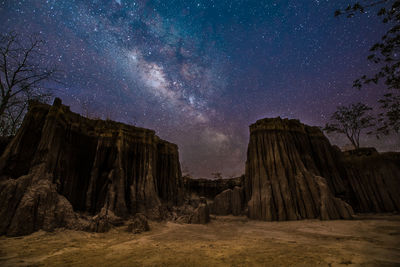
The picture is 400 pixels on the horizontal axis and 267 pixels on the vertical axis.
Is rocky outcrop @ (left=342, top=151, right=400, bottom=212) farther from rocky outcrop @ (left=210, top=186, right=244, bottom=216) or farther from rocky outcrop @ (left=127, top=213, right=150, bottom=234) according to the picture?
rocky outcrop @ (left=127, top=213, right=150, bottom=234)

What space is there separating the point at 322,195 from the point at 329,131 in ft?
62.8

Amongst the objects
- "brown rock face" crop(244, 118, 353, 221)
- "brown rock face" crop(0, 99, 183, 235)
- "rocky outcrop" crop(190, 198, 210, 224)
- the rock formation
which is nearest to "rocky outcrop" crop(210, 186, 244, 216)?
the rock formation

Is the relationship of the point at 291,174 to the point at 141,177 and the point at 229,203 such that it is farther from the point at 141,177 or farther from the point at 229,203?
the point at 141,177

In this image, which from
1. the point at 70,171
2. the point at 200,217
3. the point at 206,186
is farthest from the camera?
the point at 206,186

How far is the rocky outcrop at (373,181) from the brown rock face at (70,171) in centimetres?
1918

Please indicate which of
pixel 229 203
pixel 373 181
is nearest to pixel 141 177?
pixel 229 203

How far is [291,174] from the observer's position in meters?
14.8

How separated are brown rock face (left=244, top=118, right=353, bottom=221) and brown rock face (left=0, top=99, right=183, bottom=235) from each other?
9.11m

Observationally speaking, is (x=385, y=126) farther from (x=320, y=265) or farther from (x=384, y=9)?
(x=320, y=265)

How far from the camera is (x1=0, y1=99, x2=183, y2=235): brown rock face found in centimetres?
730

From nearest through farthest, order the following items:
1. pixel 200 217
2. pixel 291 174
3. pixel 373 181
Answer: pixel 200 217 → pixel 291 174 → pixel 373 181

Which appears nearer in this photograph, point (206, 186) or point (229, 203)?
point (229, 203)

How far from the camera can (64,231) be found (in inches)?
294

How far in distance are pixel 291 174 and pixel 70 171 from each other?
Answer: 17.0 meters
